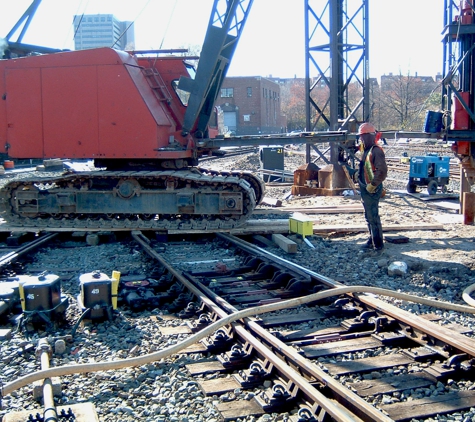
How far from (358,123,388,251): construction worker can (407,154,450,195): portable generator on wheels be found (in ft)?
28.9

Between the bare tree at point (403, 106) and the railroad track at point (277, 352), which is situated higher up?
the bare tree at point (403, 106)

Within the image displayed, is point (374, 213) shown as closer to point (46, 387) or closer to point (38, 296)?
point (38, 296)

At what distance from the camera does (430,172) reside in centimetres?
1780

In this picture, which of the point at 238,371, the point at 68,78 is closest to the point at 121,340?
the point at 238,371

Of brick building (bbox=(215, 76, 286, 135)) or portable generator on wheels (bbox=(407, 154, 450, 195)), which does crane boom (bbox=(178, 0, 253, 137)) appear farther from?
brick building (bbox=(215, 76, 286, 135))

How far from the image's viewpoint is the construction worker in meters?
9.10

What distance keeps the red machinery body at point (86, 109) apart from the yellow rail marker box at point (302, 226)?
9.34ft

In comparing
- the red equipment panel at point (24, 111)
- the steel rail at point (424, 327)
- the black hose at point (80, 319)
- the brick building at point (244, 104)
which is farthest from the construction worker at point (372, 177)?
the brick building at point (244, 104)

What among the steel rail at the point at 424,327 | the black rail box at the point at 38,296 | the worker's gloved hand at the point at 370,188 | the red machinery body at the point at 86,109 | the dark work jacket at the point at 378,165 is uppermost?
the red machinery body at the point at 86,109

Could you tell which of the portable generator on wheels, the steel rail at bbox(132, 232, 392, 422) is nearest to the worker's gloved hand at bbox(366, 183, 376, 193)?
the steel rail at bbox(132, 232, 392, 422)

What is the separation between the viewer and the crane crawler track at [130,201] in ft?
38.1

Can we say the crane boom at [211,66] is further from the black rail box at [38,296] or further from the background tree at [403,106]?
the background tree at [403,106]

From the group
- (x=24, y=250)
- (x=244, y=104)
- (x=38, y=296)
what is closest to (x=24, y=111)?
(x=24, y=250)

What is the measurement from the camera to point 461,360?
4598 millimetres
